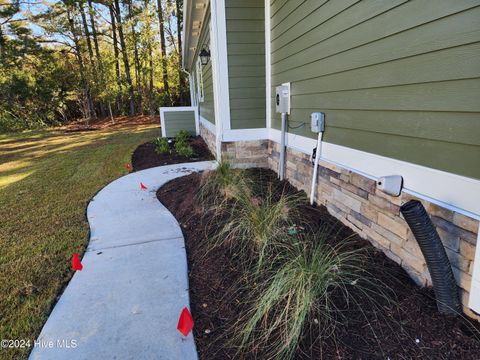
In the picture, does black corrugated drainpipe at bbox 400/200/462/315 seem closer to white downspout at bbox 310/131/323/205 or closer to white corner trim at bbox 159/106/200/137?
white downspout at bbox 310/131/323/205

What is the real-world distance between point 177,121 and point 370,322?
8.75 m

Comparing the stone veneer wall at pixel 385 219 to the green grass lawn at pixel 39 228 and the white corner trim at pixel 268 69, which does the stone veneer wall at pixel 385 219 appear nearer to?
the white corner trim at pixel 268 69

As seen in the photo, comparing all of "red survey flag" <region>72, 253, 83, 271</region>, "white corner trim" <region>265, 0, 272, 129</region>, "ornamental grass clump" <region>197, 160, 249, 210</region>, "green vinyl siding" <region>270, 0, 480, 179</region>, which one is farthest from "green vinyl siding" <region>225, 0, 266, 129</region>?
"red survey flag" <region>72, 253, 83, 271</region>

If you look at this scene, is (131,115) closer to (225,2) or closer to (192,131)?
(192,131)

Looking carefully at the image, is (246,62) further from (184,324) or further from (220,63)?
(184,324)

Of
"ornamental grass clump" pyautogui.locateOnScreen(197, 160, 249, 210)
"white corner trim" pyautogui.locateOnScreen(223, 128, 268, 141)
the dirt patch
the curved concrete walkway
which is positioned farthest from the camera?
the dirt patch

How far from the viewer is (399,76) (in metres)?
1.88

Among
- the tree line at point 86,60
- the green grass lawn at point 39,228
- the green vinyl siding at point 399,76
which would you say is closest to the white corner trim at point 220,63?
the green vinyl siding at point 399,76

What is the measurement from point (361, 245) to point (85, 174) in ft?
18.2

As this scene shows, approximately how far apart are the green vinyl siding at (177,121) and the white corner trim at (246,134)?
5234 mm

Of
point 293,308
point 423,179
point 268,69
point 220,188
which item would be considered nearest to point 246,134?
point 268,69

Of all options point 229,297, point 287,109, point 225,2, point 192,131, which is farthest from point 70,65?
point 229,297

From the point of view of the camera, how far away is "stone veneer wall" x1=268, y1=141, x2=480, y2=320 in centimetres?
156

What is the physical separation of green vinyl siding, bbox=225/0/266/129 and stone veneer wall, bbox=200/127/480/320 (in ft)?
3.69
